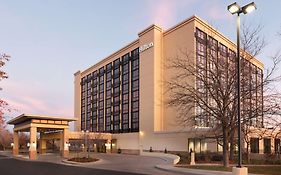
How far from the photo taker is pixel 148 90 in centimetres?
6800

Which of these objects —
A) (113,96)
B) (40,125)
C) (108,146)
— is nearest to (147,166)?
(40,125)

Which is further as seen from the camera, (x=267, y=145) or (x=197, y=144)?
(x=267, y=145)

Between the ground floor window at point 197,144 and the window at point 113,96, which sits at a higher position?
the window at point 113,96

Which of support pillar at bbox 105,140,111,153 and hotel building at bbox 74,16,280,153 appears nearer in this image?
hotel building at bbox 74,16,280,153

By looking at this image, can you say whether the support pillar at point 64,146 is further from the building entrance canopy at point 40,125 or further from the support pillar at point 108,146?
the support pillar at point 108,146

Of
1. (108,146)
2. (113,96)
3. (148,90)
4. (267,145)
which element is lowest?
(108,146)

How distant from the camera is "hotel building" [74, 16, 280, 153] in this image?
58812 millimetres

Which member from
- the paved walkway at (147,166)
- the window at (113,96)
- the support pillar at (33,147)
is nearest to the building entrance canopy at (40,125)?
the support pillar at (33,147)

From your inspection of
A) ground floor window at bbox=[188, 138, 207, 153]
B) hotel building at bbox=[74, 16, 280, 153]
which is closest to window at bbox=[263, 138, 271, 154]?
hotel building at bbox=[74, 16, 280, 153]

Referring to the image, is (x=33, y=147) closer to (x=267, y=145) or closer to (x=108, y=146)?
(x=108, y=146)

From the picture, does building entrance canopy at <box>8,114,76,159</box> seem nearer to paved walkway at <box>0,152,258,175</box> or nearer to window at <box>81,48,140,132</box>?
paved walkway at <box>0,152,258,175</box>

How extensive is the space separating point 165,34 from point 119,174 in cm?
4909

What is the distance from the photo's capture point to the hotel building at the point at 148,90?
5881 cm

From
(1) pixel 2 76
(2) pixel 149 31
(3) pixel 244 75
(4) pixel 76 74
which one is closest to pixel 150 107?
(2) pixel 149 31
